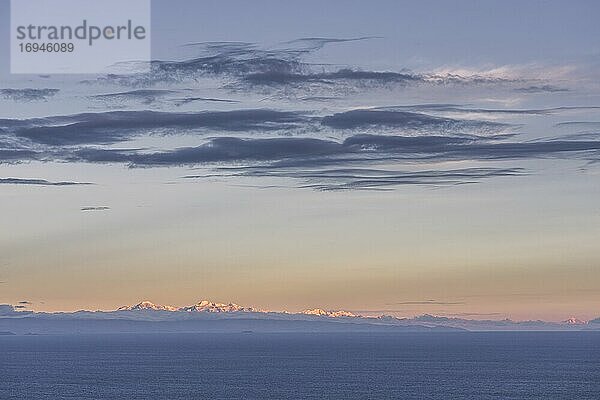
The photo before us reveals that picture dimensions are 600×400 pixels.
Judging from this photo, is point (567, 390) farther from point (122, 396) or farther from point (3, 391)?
Result: point (3, 391)

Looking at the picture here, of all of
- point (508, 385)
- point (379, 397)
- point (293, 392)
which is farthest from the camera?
point (508, 385)

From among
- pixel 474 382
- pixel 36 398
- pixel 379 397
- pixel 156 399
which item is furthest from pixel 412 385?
pixel 36 398

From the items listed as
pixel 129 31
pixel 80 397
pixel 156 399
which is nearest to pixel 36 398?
pixel 80 397

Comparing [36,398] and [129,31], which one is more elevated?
[129,31]

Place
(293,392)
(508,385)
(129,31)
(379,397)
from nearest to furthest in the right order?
1. (129,31)
2. (379,397)
3. (293,392)
4. (508,385)

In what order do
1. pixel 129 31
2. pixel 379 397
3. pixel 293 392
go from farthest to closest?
1. pixel 293 392
2. pixel 379 397
3. pixel 129 31

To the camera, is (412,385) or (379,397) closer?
(379,397)

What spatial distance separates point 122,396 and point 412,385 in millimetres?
56730

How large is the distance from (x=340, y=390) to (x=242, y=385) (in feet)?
83.6

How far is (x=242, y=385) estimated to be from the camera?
643 ft

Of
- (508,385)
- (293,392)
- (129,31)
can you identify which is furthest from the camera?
(508,385)

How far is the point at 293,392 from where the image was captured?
177250mm

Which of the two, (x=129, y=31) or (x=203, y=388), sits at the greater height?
(x=129, y=31)

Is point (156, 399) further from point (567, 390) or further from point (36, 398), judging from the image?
point (567, 390)
